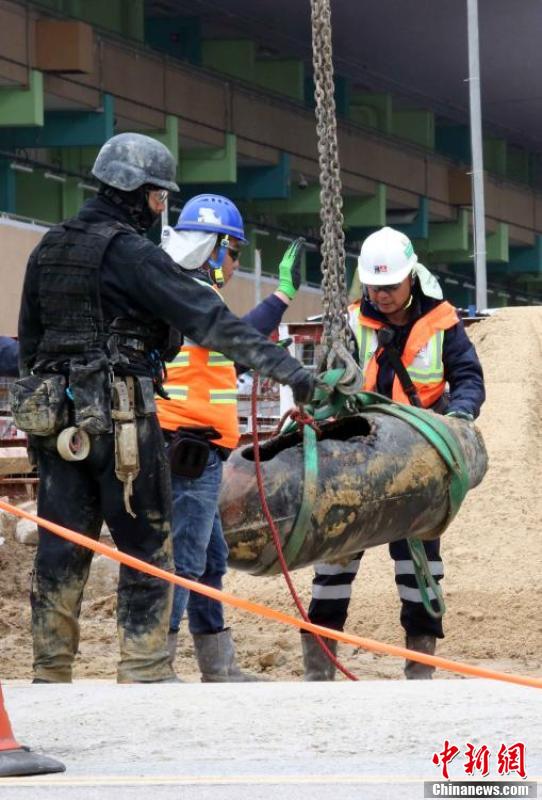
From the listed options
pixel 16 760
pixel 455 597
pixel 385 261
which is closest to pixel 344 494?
pixel 385 261

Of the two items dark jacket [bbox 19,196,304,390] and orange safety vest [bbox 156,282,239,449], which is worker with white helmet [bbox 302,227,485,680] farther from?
dark jacket [bbox 19,196,304,390]

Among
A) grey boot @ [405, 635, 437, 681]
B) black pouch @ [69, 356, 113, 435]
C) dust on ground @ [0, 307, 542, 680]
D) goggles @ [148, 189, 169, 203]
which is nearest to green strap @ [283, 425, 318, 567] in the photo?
black pouch @ [69, 356, 113, 435]

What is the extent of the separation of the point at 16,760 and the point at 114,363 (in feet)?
5.81

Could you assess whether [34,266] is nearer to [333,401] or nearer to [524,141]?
[333,401]

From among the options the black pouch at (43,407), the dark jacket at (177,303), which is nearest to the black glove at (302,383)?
the dark jacket at (177,303)

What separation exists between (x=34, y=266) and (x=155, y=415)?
70 cm

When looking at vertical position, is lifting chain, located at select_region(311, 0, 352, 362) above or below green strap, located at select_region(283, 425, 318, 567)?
above

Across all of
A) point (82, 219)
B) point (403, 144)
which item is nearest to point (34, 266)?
point (82, 219)

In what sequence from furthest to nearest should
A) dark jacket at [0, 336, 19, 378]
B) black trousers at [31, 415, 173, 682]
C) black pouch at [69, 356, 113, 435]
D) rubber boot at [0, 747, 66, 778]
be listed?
dark jacket at [0, 336, 19, 378] → black trousers at [31, 415, 173, 682] → black pouch at [69, 356, 113, 435] → rubber boot at [0, 747, 66, 778]

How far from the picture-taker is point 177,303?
590 centimetres

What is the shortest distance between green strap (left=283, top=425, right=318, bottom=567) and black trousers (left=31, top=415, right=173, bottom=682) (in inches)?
19.5

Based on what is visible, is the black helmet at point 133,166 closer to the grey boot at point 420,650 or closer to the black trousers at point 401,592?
the black trousers at point 401,592

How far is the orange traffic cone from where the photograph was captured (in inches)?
185

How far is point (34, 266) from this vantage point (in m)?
6.17
